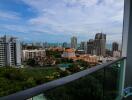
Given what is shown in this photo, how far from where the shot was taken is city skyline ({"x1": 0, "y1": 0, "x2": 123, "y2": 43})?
5043mm

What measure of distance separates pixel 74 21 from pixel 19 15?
201 cm

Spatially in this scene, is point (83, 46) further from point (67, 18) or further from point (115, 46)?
point (67, 18)

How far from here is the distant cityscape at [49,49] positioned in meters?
3.29

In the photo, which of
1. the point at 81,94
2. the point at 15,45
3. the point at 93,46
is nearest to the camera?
the point at 81,94

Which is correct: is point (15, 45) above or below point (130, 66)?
above

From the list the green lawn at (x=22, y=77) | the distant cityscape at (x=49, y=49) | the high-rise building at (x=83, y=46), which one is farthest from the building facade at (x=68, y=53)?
the green lawn at (x=22, y=77)

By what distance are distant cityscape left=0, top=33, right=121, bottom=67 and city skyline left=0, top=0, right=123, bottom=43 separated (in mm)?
306

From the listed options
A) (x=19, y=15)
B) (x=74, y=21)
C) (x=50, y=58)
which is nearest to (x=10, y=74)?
(x=50, y=58)

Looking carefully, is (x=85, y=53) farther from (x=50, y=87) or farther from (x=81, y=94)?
(x=50, y=87)

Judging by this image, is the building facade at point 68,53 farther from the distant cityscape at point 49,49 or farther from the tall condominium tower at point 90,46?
→ the tall condominium tower at point 90,46

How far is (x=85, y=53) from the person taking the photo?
445 cm

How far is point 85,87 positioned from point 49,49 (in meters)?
1.25

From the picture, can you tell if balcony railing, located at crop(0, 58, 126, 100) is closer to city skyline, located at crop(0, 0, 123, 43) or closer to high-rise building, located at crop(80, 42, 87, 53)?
high-rise building, located at crop(80, 42, 87, 53)

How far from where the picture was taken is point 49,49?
145 inches
